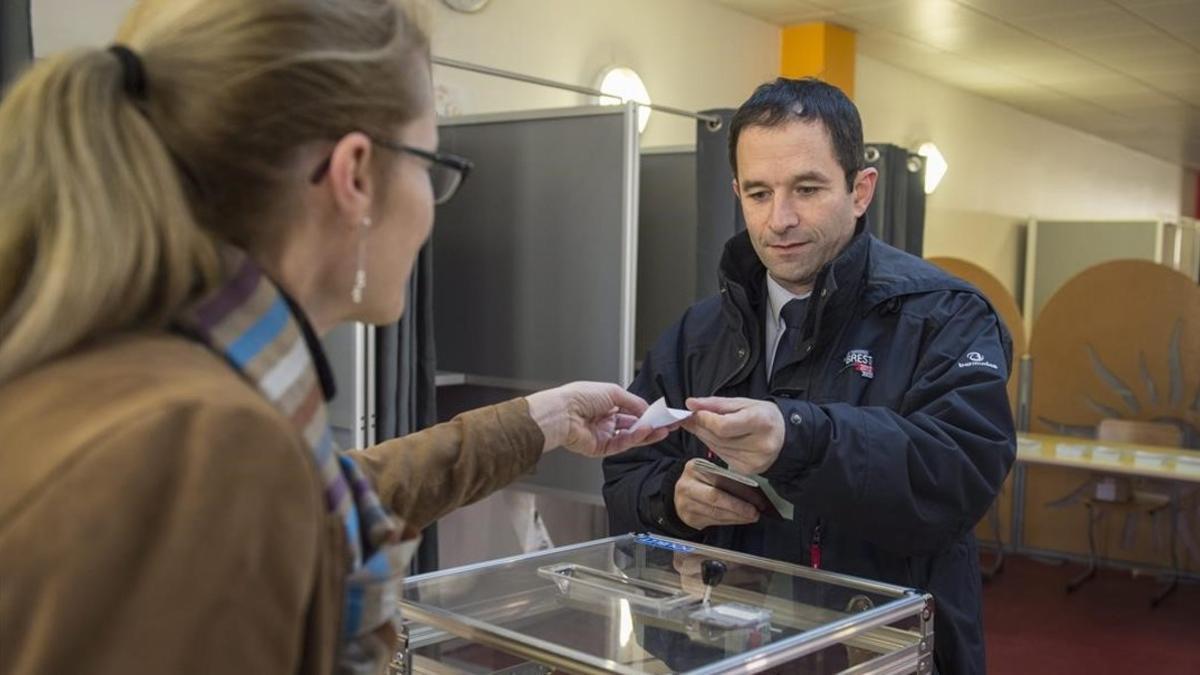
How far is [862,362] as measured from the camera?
1629 mm

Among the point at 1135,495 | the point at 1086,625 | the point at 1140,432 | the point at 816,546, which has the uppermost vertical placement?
the point at 816,546

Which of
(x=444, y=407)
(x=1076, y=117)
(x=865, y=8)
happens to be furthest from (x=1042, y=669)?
(x=1076, y=117)

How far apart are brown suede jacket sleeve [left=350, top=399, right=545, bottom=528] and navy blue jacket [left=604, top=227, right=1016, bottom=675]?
352mm

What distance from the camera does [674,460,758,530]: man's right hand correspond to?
162 cm

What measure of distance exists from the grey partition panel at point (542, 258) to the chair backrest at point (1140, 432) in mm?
3357

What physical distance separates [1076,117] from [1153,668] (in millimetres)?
5989

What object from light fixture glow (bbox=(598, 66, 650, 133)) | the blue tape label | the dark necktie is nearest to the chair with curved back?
light fixture glow (bbox=(598, 66, 650, 133))

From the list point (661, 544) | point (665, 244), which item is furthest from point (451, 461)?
point (665, 244)

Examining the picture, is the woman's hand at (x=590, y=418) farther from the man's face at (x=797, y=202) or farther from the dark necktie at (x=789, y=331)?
the man's face at (x=797, y=202)

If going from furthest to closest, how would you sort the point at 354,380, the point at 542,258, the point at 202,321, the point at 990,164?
the point at 990,164, the point at 542,258, the point at 354,380, the point at 202,321

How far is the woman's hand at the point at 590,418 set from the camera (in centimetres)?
145

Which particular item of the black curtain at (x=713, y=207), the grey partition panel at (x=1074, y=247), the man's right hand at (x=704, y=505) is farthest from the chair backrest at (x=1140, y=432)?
the man's right hand at (x=704, y=505)

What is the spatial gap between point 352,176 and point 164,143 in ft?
0.42

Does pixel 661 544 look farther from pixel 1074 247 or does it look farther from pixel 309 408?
pixel 1074 247
